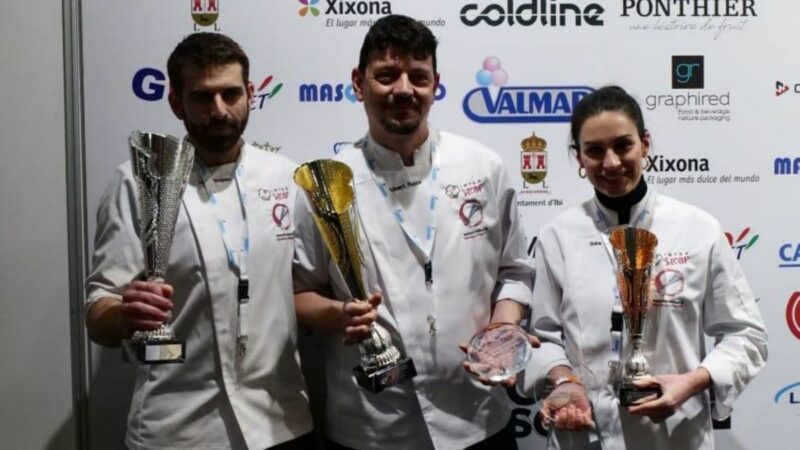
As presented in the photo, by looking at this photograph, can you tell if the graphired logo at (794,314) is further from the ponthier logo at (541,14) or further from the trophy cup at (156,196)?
the trophy cup at (156,196)

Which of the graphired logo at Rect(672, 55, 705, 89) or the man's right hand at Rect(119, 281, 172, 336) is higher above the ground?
the graphired logo at Rect(672, 55, 705, 89)

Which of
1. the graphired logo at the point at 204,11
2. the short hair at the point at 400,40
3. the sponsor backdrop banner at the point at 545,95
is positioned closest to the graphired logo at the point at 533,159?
the sponsor backdrop banner at the point at 545,95

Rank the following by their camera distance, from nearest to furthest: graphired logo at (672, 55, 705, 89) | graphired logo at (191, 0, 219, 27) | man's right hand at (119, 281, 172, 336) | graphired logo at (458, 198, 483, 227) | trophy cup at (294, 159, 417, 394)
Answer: man's right hand at (119, 281, 172, 336) < trophy cup at (294, 159, 417, 394) < graphired logo at (458, 198, 483, 227) < graphired logo at (191, 0, 219, 27) < graphired logo at (672, 55, 705, 89)

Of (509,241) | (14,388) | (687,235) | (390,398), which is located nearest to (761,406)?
(687,235)

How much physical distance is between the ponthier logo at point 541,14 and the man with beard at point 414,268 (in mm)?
497

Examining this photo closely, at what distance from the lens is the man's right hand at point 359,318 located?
1.81m

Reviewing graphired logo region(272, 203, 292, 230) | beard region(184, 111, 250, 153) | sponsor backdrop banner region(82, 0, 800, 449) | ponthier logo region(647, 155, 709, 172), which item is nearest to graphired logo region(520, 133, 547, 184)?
sponsor backdrop banner region(82, 0, 800, 449)

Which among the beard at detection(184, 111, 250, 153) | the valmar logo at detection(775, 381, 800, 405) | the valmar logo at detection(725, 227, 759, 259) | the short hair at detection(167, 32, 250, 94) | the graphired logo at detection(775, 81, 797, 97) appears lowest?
the valmar logo at detection(775, 381, 800, 405)

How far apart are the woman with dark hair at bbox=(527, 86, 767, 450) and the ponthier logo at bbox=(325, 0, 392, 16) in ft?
2.59

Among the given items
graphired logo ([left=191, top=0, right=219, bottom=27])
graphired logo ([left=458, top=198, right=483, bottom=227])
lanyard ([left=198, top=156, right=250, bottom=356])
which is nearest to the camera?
lanyard ([left=198, top=156, right=250, bottom=356])

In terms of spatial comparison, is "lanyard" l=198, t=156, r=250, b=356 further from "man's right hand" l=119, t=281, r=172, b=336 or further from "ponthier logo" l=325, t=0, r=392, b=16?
"ponthier logo" l=325, t=0, r=392, b=16

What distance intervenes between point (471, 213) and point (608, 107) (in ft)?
1.46

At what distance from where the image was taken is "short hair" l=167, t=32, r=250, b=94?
197 cm

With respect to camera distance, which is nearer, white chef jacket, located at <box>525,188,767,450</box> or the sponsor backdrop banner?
white chef jacket, located at <box>525,188,767,450</box>
